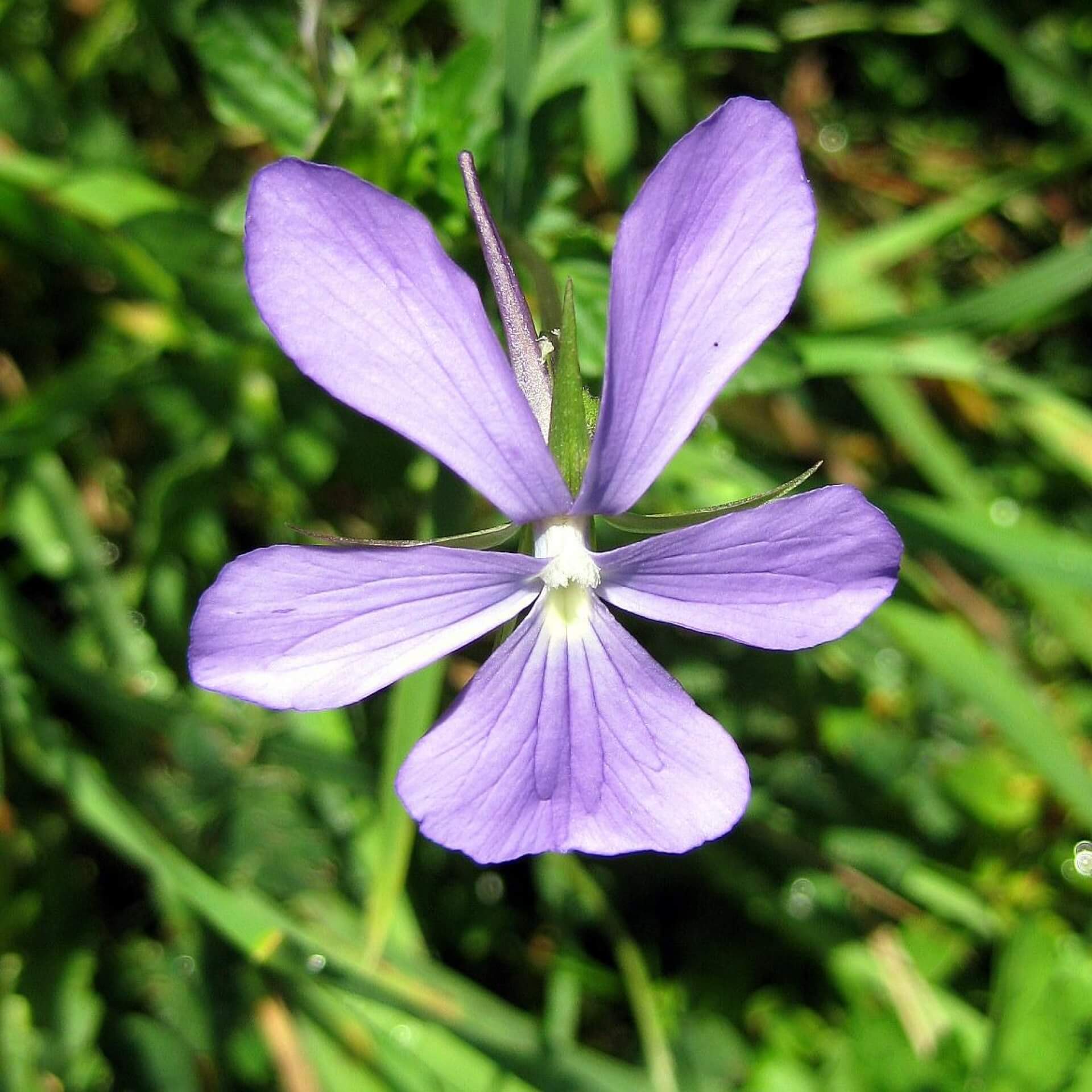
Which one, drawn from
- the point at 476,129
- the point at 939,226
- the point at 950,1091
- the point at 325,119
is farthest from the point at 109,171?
the point at 950,1091

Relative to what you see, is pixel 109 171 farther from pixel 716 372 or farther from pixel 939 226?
pixel 939 226

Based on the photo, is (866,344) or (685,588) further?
(866,344)

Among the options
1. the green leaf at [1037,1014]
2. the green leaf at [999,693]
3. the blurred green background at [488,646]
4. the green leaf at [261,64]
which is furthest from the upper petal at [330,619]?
the green leaf at [1037,1014]

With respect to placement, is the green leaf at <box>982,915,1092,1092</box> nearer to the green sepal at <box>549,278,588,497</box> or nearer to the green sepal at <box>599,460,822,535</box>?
the green sepal at <box>599,460,822,535</box>

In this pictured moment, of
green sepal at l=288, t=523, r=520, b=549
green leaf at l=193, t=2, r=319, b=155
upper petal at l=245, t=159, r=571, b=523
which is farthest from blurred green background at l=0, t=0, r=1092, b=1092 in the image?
upper petal at l=245, t=159, r=571, b=523

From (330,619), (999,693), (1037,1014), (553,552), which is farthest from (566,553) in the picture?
(1037,1014)
